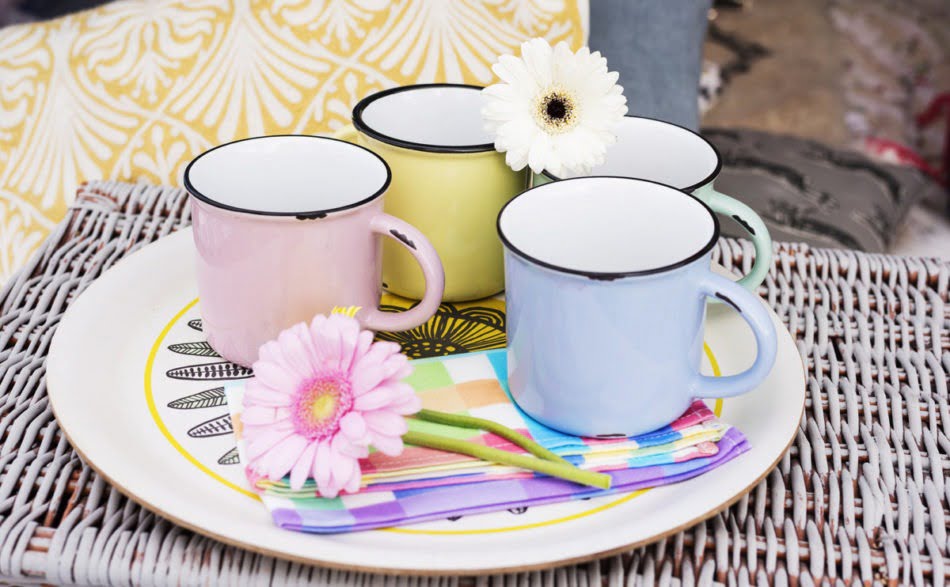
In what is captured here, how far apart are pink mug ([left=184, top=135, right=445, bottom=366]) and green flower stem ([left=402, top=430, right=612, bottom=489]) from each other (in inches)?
3.5

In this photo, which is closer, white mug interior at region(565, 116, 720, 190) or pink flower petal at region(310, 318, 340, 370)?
pink flower petal at region(310, 318, 340, 370)

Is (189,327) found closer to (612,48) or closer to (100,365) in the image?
(100,365)

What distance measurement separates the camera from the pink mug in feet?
1.64

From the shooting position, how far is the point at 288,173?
595 millimetres

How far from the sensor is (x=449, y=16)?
34.0 inches

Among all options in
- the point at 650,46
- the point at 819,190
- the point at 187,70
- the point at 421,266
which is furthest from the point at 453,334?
the point at 819,190

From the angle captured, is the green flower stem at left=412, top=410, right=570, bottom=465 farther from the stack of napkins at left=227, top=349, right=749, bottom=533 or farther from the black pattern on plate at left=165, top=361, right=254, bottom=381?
the black pattern on plate at left=165, top=361, right=254, bottom=381

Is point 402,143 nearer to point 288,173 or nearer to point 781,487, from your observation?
point 288,173

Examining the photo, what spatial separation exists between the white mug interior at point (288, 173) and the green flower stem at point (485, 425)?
15 centimetres

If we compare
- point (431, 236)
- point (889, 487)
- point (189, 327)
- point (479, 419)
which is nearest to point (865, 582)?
point (889, 487)

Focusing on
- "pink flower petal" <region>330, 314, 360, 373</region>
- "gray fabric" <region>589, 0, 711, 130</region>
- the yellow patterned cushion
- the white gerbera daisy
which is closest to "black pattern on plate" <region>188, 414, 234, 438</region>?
"pink flower petal" <region>330, 314, 360, 373</region>

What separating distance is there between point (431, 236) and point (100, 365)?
22 centimetres

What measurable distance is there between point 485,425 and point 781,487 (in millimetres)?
164

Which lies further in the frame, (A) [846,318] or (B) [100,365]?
(A) [846,318]
